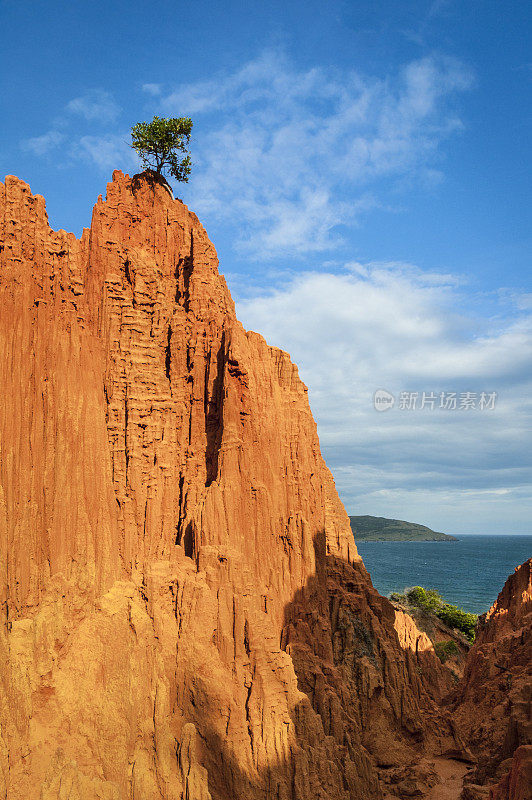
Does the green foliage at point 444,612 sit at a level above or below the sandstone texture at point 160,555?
below

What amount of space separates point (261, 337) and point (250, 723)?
18312 mm

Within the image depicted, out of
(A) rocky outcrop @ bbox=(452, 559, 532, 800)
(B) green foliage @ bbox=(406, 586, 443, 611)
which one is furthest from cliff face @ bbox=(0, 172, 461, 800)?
(B) green foliage @ bbox=(406, 586, 443, 611)

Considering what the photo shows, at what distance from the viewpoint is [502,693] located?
3262cm

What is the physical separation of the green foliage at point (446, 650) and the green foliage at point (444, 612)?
7.21m

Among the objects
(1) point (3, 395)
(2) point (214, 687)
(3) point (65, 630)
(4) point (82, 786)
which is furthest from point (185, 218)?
(4) point (82, 786)

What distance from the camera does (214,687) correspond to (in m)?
19.3

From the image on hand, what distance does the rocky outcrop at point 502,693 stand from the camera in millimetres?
21375

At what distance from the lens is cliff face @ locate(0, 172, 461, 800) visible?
17.6m

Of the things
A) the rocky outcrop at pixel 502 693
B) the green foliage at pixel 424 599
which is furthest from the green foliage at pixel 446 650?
the rocky outcrop at pixel 502 693

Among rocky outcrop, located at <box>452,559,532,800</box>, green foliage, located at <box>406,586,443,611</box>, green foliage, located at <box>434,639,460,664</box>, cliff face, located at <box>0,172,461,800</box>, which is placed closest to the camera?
cliff face, located at <box>0,172,461,800</box>

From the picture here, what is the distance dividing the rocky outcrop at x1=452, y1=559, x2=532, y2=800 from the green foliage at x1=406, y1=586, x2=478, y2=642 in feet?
63.1

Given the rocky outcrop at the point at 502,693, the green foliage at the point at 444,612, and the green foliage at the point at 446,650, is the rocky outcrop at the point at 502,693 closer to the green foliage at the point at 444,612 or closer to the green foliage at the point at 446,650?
the green foliage at the point at 446,650

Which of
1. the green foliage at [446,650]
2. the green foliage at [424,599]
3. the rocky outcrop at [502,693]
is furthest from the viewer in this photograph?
the green foliage at [424,599]

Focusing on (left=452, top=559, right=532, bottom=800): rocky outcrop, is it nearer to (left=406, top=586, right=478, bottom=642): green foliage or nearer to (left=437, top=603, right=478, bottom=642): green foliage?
(left=406, top=586, right=478, bottom=642): green foliage
